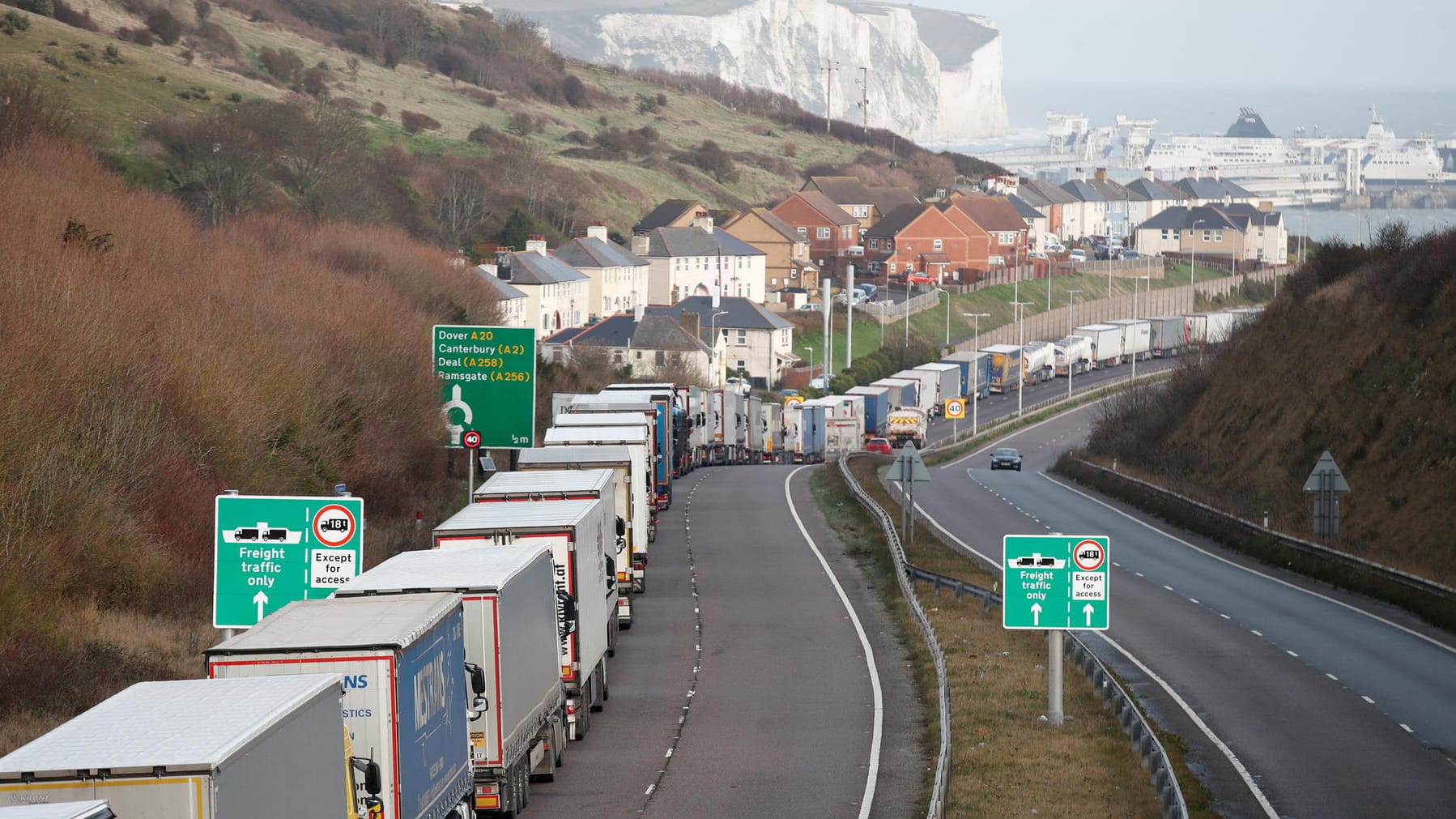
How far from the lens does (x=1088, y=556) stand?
23.2 meters

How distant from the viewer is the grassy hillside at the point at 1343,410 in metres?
43.7

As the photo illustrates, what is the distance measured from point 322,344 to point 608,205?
11451 cm

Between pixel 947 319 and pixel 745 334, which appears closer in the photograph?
pixel 745 334

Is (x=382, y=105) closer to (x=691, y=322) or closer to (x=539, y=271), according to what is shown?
(x=691, y=322)

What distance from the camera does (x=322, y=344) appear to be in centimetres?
4138

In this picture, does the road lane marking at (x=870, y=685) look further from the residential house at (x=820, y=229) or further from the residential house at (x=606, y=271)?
the residential house at (x=820, y=229)

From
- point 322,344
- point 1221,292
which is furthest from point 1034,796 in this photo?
point 1221,292

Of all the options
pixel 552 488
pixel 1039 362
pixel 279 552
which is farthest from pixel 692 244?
pixel 279 552

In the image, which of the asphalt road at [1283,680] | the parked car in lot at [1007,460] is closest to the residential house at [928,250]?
the parked car in lot at [1007,460]

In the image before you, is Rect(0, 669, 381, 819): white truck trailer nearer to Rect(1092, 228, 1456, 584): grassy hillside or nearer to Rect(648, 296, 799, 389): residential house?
Rect(1092, 228, 1456, 584): grassy hillside

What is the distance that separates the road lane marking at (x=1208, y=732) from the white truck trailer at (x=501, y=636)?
835cm

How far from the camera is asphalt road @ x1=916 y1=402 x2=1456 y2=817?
20.5 meters

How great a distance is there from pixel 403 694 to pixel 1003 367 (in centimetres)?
10940

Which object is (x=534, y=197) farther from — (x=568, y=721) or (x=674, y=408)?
(x=568, y=721)
